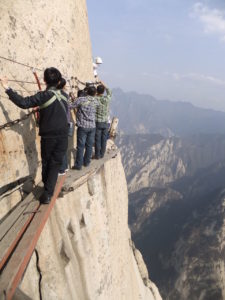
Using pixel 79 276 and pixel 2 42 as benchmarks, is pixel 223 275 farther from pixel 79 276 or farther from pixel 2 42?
pixel 2 42

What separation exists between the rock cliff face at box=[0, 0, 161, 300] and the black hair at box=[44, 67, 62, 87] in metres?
1.47

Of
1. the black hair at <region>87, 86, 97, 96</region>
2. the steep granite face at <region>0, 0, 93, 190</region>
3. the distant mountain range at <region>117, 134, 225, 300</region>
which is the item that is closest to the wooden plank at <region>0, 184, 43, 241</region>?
the steep granite face at <region>0, 0, 93, 190</region>

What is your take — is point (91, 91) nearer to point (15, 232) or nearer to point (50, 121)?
point (50, 121)

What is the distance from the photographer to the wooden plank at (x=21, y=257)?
4039 mm

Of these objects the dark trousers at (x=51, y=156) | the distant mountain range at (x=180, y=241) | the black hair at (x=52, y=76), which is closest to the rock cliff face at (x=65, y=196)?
the dark trousers at (x=51, y=156)

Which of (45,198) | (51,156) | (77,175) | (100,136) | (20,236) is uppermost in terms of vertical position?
(100,136)

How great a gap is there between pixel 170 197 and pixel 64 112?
13182cm

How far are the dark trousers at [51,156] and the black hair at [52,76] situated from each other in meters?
1.16

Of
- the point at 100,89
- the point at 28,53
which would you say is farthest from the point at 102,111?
the point at 28,53

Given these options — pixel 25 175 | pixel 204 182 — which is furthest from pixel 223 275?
pixel 204 182

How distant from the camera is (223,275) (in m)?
63.7

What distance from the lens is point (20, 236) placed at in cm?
516

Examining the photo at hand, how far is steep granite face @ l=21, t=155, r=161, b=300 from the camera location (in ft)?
21.5

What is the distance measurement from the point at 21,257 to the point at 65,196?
3.13m
